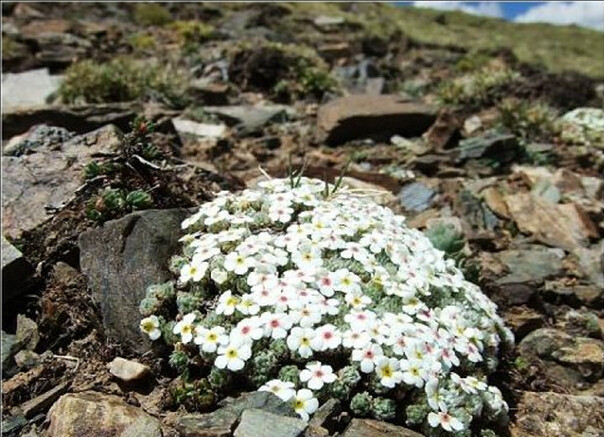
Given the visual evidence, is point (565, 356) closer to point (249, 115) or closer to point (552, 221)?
point (552, 221)

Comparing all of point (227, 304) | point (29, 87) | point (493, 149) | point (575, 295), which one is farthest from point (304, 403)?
point (29, 87)

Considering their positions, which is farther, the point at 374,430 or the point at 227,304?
the point at 227,304

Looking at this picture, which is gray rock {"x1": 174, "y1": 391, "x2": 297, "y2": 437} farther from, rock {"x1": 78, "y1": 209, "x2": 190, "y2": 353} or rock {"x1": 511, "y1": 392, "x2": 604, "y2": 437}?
rock {"x1": 511, "y1": 392, "x2": 604, "y2": 437}

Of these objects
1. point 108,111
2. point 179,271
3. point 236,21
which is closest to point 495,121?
point 108,111

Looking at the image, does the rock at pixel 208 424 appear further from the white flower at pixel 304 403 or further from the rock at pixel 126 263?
the rock at pixel 126 263

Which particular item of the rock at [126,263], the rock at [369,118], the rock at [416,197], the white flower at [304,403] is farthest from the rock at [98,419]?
the rock at [369,118]

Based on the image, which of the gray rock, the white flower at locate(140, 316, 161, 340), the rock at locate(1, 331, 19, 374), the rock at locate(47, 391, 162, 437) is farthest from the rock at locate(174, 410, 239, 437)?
the rock at locate(1, 331, 19, 374)
